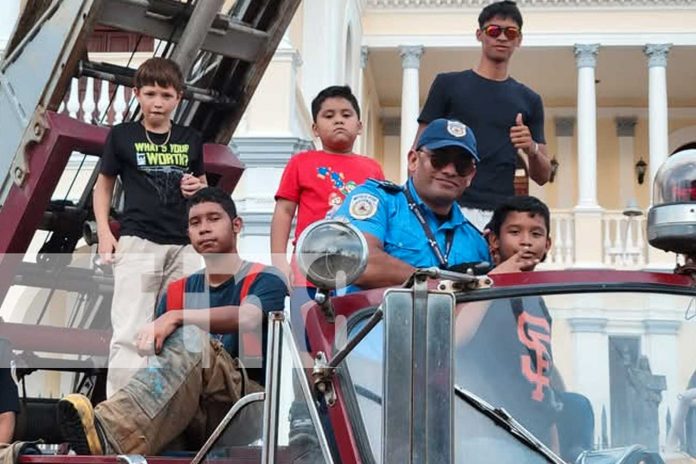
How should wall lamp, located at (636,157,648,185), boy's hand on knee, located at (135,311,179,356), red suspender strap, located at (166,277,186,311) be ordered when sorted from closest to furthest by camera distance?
boy's hand on knee, located at (135,311,179,356) → red suspender strap, located at (166,277,186,311) → wall lamp, located at (636,157,648,185)

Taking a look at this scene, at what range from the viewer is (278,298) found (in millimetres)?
3342

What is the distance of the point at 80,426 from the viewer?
9.54ft

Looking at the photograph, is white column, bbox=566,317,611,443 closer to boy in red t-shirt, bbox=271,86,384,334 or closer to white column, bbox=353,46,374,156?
boy in red t-shirt, bbox=271,86,384,334

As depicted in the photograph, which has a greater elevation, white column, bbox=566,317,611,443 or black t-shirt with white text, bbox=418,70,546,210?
black t-shirt with white text, bbox=418,70,546,210

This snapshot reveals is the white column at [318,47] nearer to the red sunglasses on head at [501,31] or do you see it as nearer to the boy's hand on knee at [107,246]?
the red sunglasses on head at [501,31]

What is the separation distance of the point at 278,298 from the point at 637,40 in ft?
62.9

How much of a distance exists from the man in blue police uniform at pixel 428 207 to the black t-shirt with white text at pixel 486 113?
1181 millimetres

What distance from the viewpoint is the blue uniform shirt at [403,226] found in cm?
320

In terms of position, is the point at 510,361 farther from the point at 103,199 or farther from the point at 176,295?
the point at 103,199

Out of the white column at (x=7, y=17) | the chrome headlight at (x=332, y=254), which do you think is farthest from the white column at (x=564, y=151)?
the chrome headlight at (x=332, y=254)

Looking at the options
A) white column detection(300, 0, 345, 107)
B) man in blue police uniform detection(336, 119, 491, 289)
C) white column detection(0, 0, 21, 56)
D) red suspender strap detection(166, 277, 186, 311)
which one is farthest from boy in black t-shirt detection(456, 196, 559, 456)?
white column detection(300, 0, 345, 107)

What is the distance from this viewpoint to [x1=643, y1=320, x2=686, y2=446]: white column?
7.77 ft

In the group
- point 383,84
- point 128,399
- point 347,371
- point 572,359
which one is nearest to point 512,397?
point 572,359

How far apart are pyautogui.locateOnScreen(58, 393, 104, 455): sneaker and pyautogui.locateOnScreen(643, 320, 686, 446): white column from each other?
51.5 inches
